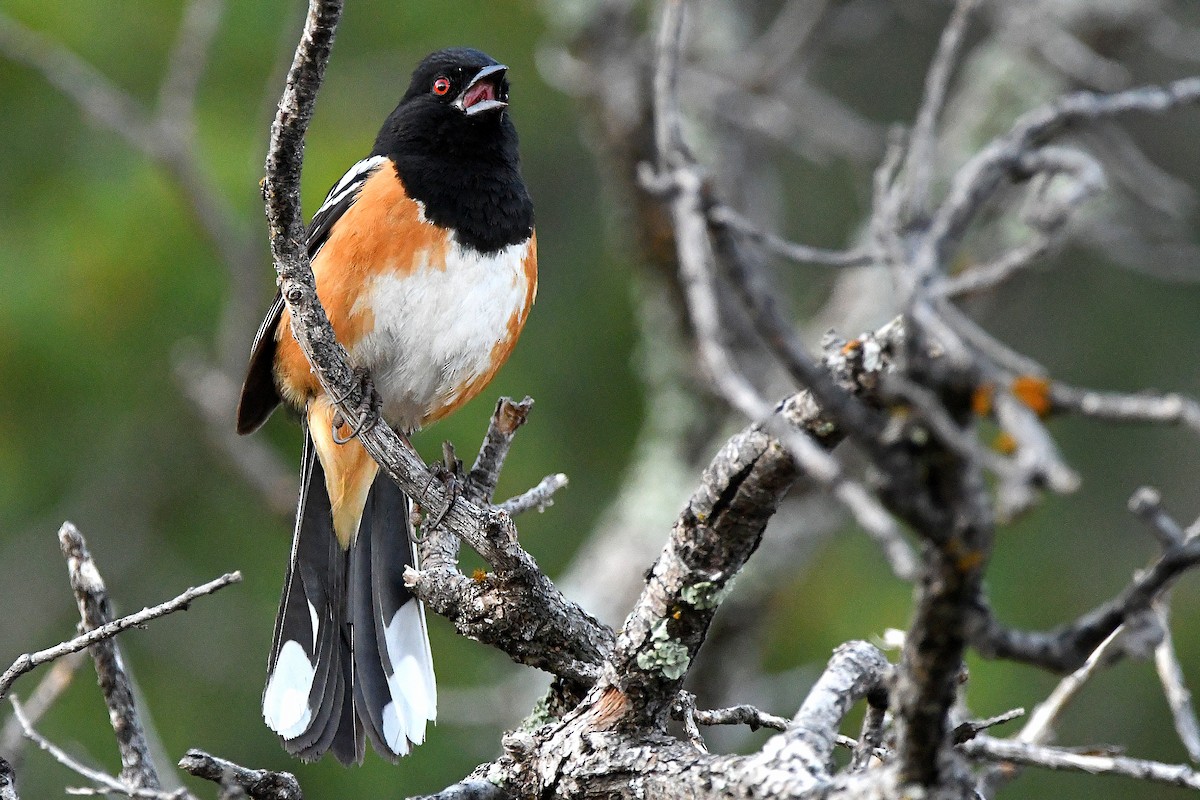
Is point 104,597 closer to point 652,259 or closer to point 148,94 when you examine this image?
point 652,259

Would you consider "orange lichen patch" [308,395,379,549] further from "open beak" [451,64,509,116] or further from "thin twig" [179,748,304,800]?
"thin twig" [179,748,304,800]

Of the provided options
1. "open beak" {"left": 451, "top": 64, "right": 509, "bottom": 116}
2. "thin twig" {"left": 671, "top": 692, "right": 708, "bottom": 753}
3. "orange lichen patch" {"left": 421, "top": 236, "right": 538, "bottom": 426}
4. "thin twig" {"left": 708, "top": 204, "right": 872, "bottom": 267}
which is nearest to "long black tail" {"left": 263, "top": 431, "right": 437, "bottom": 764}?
"orange lichen patch" {"left": 421, "top": 236, "right": 538, "bottom": 426}

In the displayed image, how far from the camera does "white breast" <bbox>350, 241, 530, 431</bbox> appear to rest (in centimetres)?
281

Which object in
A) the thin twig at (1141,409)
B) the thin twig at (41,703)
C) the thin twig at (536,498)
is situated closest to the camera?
the thin twig at (1141,409)

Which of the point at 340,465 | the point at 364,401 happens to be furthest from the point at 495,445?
the point at 340,465

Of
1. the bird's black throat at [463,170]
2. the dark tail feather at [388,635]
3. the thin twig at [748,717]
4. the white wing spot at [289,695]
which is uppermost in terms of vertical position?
the bird's black throat at [463,170]

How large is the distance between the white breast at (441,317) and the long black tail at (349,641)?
31 centimetres

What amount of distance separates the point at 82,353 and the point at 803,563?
262 centimetres

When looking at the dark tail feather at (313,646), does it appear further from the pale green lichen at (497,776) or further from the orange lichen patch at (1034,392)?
the orange lichen patch at (1034,392)

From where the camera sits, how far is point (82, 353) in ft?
13.8

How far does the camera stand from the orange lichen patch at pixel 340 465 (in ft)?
9.83

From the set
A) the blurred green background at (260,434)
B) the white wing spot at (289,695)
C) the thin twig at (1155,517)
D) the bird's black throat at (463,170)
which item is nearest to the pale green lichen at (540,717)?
the white wing spot at (289,695)

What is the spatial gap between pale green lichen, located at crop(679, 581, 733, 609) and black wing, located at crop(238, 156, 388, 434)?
1.61 metres

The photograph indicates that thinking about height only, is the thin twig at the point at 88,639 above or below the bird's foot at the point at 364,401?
below
